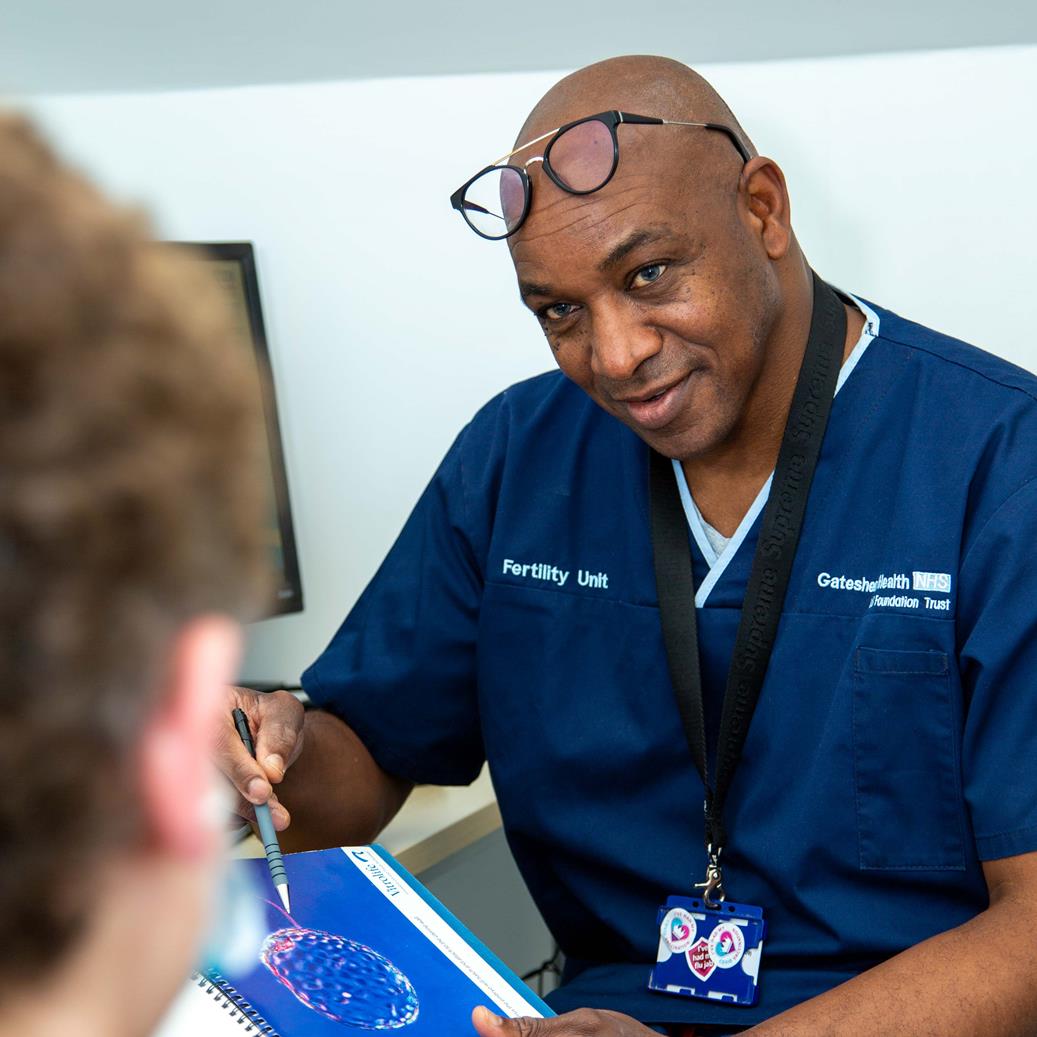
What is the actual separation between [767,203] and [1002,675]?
1.53 feet

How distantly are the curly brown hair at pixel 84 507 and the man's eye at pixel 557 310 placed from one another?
0.86m

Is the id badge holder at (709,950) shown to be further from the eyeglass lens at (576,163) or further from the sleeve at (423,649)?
the eyeglass lens at (576,163)

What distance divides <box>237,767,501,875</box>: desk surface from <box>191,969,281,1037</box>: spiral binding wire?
0.48 meters

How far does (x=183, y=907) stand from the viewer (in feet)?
1.19

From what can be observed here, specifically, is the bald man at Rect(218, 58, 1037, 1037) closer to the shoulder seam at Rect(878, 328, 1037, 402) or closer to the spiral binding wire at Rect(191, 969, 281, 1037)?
the shoulder seam at Rect(878, 328, 1037, 402)

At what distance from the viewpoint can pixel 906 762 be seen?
1118mm

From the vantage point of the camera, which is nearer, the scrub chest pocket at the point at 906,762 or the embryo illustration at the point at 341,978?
the embryo illustration at the point at 341,978

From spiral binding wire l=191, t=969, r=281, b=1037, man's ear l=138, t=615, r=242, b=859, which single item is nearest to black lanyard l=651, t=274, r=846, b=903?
spiral binding wire l=191, t=969, r=281, b=1037

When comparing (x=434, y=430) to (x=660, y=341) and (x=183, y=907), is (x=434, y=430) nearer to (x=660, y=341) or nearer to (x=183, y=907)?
(x=660, y=341)

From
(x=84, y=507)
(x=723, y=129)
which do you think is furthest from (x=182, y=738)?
(x=723, y=129)

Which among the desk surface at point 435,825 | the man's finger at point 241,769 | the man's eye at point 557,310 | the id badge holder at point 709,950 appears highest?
the man's eye at point 557,310

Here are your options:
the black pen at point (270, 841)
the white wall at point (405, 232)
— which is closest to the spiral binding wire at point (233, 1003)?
the black pen at point (270, 841)

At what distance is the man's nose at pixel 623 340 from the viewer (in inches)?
45.1

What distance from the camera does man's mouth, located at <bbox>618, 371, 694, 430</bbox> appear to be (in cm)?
118
